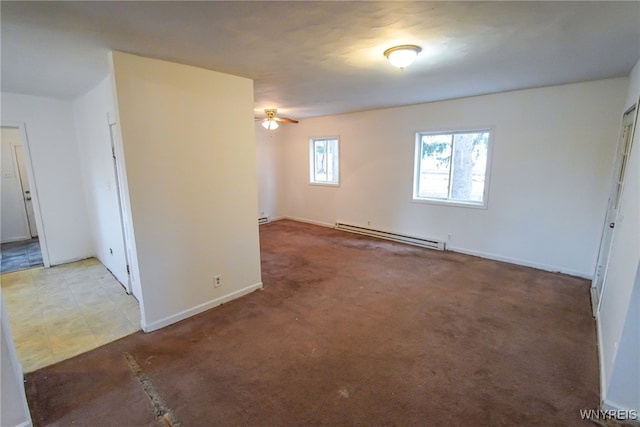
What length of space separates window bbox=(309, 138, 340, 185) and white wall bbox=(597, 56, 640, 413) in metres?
4.69

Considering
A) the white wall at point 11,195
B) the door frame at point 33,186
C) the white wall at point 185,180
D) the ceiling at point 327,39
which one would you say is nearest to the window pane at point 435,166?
the ceiling at point 327,39

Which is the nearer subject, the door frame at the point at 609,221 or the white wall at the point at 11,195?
the door frame at the point at 609,221

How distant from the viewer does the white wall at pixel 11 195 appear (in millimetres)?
5605

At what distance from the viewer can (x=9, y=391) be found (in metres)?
1.69

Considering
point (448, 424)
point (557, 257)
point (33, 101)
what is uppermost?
point (33, 101)

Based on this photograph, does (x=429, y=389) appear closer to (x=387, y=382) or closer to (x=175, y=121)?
(x=387, y=382)

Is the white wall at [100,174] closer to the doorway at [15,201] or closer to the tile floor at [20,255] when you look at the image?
the tile floor at [20,255]

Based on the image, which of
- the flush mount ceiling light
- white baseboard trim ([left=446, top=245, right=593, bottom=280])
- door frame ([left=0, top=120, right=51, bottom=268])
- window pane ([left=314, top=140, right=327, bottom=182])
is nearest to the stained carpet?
white baseboard trim ([left=446, top=245, right=593, bottom=280])

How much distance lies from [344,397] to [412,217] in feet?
12.9

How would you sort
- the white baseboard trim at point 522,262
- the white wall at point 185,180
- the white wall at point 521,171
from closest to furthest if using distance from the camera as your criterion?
1. the white wall at point 185,180
2. the white wall at point 521,171
3. the white baseboard trim at point 522,262

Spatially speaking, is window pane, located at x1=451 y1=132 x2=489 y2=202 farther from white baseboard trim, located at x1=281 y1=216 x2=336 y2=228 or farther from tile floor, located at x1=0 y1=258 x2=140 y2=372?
tile floor, located at x1=0 y1=258 x2=140 y2=372

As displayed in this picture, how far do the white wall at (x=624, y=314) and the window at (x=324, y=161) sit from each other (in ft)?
15.4

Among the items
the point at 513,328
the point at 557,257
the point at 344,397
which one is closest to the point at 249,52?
the point at 344,397

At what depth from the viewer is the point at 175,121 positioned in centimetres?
270
